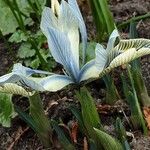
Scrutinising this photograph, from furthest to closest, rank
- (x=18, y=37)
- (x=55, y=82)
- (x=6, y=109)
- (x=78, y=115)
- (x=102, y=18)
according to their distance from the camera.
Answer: (x=18, y=37) < (x=102, y=18) < (x=6, y=109) < (x=78, y=115) < (x=55, y=82)

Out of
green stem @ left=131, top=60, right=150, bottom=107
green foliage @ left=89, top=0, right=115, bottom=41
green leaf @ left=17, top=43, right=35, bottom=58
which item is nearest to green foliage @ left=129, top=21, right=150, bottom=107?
green stem @ left=131, top=60, right=150, bottom=107

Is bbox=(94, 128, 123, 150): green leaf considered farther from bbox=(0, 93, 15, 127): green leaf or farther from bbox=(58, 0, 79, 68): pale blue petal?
bbox=(0, 93, 15, 127): green leaf

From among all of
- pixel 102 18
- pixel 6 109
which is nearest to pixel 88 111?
pixel 6 109

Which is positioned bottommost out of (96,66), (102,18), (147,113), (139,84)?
(147,113)

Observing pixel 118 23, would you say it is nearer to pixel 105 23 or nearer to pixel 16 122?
pixel 105 23

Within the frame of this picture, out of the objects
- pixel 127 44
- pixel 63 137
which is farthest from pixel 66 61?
pixel 63 137

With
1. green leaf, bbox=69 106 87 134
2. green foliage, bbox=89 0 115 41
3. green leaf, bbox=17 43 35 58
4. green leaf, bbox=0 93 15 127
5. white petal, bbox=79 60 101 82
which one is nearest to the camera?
white petal, bbox=79 60 101 82

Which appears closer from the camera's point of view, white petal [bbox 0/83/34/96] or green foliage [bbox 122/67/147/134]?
white petal [bbox 0/83/34/96]

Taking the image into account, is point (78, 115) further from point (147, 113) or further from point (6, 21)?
point (6, 21)
